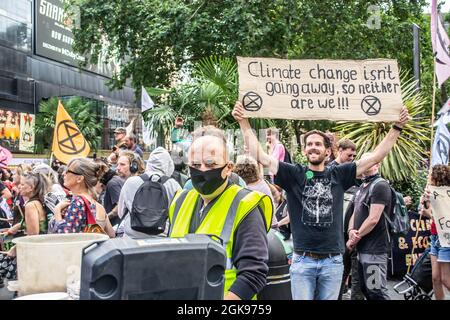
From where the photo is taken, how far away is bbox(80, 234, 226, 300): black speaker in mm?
1775

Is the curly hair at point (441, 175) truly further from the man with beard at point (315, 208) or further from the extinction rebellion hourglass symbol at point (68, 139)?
the extinction rebellion hourglass symbol at point (68, 139)

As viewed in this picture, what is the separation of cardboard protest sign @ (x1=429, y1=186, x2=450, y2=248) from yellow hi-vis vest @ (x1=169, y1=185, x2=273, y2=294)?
12.3 feet

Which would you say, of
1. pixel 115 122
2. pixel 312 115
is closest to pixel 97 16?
pixel 312 115

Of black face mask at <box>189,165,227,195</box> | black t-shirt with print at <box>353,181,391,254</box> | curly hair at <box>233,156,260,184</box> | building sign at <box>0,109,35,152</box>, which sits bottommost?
black t-shirt with print at <box>353,181,391,254</box>

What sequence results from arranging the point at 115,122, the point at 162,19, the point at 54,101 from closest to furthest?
the point at 162,19
the point at 54,101
the point at 115,122

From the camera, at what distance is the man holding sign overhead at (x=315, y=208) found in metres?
4.30

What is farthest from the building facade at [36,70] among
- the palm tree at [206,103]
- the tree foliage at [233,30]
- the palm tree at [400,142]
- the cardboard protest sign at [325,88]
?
the cardboard protest sign at [325,88]

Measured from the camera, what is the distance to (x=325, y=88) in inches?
191

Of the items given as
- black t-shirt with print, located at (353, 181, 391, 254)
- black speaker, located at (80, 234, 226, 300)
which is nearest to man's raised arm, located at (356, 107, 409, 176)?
black t-shirt with print, located at (353, 181, 391, 254)

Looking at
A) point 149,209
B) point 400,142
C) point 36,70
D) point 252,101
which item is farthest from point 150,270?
point 36,70

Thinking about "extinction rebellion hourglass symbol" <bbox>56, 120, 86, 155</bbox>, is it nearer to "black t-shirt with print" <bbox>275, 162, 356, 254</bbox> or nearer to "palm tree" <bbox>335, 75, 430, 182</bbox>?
"palm tree" <bbox>335, 75, 430, 182</bbox>
